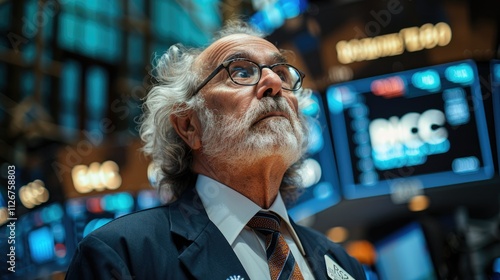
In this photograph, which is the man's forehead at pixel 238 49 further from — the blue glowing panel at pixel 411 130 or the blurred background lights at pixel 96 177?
the blurred background lights at pixel 96 177

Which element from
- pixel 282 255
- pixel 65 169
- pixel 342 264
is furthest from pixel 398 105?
pixel 65 169

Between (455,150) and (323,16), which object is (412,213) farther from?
(323,16)

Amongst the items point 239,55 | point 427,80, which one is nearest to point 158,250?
point 239,55

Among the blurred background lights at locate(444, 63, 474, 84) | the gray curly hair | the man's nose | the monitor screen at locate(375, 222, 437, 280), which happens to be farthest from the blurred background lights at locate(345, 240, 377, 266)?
the man's nose

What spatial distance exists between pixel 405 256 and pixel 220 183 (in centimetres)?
158

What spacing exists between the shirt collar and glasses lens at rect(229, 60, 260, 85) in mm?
346

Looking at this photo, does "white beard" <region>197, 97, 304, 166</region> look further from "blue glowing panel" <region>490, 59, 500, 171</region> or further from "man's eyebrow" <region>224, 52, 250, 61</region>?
"blue glowing panel" <region>490, 59, 500, 171</region>

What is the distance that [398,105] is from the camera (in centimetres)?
329

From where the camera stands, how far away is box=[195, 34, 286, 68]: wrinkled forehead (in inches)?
78.6

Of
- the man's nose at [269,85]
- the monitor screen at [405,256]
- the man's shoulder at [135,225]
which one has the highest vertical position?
the man's nose at [269,85]

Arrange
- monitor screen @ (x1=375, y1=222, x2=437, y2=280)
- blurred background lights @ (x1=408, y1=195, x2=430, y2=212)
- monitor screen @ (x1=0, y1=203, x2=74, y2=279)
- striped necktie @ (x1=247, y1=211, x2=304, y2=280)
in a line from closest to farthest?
1. striped necktie @ (x1=247, y1=211, x2=304, y2=280)
2. monitor screen @ (x1=375, y1=222, x2=437, y2=280)
3. blurred background lights @ (x1=408, y1=195, x2=430, y2=212)
4. monitor screen @ (x1=0, y1=203, x2=74, y2=279)

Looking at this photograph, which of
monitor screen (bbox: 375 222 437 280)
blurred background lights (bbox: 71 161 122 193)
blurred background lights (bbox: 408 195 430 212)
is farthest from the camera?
blurred background lights (bbox: 71 161 122 193)

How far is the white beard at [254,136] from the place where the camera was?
6.01ft

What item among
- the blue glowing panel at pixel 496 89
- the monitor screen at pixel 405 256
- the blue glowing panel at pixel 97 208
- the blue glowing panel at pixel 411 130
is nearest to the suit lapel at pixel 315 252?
the monitor screen at pixel 405 256
